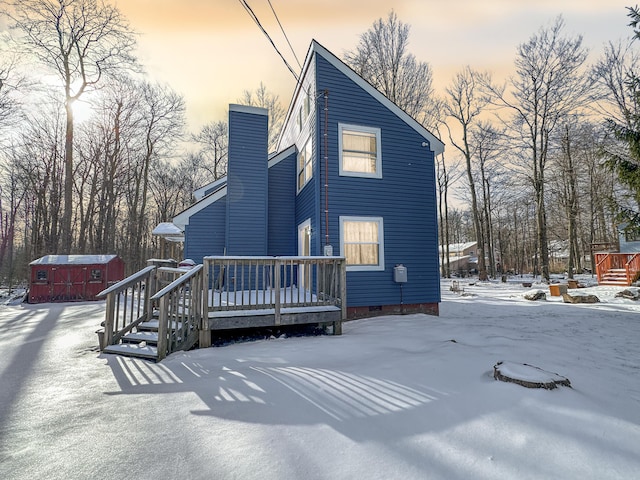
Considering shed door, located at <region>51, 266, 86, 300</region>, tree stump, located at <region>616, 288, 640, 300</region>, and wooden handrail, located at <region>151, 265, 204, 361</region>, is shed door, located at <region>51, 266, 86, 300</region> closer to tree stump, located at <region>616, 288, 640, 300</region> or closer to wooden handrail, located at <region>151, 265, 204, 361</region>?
wooden handrail, located at <region>151, 265, 204, 361</region>

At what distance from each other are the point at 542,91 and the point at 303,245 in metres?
18.2

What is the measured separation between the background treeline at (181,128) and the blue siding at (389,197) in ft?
33.1

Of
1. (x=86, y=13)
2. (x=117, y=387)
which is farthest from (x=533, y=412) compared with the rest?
(x=86, y=13)

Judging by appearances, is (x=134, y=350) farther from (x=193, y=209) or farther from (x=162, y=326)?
(x=193, y=209)

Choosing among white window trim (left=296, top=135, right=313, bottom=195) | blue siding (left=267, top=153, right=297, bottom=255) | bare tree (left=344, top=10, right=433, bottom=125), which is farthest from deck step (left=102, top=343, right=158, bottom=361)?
bare tree (left=344, top=10, right=433, bottom=125)

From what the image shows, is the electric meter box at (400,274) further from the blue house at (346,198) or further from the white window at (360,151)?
the white window at (360,151)

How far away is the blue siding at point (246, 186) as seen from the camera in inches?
336

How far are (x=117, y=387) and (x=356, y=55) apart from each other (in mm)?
18489

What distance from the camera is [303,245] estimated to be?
8.47 meters

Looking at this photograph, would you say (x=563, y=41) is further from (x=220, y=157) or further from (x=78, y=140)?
(x=78, y=140)

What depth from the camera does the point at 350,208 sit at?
746cm

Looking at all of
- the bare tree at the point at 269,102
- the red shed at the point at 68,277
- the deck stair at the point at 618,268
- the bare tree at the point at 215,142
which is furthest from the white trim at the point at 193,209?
the deck stair at the point at 618,268

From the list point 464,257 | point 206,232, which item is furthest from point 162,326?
point 464,257

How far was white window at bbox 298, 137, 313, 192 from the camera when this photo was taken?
8125 mm
